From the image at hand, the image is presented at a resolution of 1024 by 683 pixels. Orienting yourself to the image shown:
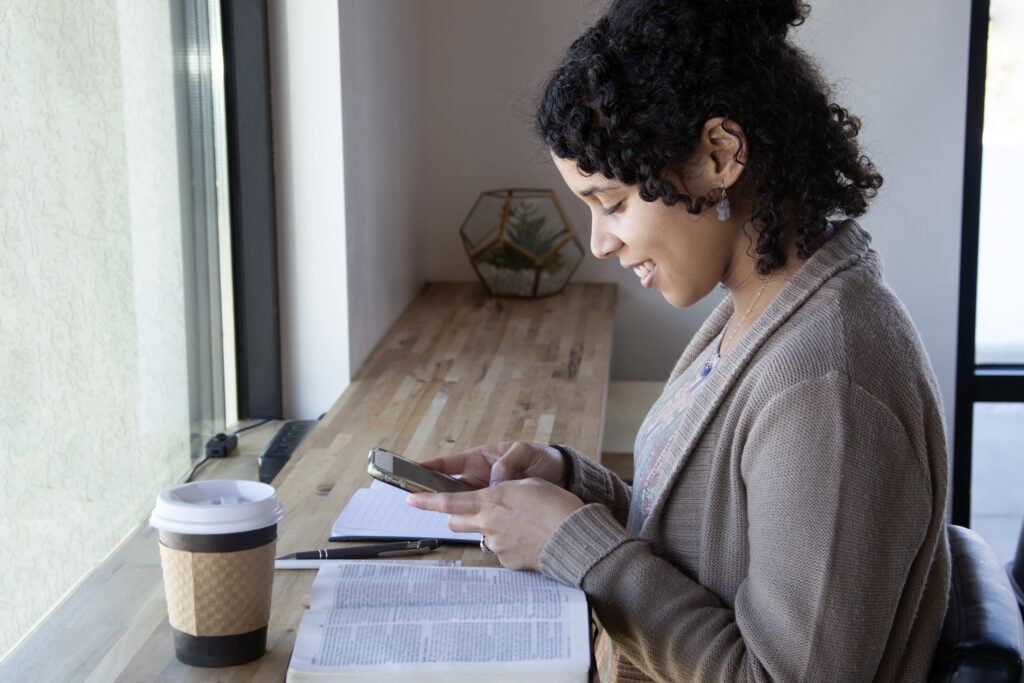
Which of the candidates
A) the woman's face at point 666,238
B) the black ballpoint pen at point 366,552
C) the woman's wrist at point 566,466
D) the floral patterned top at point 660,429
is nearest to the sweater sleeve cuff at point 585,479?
the woman's wrist at point 566,466

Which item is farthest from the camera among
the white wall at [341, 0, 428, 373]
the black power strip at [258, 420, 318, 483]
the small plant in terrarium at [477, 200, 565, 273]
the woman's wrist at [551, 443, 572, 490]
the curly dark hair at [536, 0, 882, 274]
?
the small plant in terrarium at [477, 200, 565, 273]

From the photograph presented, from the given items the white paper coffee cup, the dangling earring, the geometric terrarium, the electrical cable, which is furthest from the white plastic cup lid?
the geometric terrarium

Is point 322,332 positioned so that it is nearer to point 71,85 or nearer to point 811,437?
point 71,85

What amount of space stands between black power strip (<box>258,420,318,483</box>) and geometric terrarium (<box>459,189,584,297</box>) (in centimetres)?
104

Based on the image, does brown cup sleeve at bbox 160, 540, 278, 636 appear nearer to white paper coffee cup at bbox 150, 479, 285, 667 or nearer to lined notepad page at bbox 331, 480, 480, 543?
white paper coffee cup at bbox 150, 479, 285, 667

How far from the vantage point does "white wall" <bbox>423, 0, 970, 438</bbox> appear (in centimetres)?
290

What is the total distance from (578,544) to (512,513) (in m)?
0.09

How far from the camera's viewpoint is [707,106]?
965 millimetres

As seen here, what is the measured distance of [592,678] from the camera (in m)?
0.91

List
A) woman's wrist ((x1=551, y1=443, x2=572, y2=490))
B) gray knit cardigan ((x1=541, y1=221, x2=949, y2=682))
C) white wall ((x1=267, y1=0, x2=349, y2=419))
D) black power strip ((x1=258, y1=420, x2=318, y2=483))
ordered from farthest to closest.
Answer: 1. white wall ((x1=267, y1=0, x2=349, y2=419))
2. black power strip ((x1=258, y1=420, x2=318, y2=483))
3. woman's wrist ((x1=551, y1=443, x2=572, y2=490))
4. gray knit cardigan ((x1=541, y1=221, x2=949, y2=682))

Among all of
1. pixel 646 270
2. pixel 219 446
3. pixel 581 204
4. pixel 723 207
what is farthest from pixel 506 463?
pixel 581 204

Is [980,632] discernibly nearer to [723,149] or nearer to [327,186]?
[723,149]

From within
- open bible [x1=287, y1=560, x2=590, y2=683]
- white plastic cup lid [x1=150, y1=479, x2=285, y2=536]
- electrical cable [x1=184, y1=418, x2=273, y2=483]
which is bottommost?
electrical cable [x1=184, y1=418, x2=273, y2=483]

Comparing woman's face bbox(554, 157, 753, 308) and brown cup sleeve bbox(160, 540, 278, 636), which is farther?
woman's face bbox(554, 157, 753, 308)
